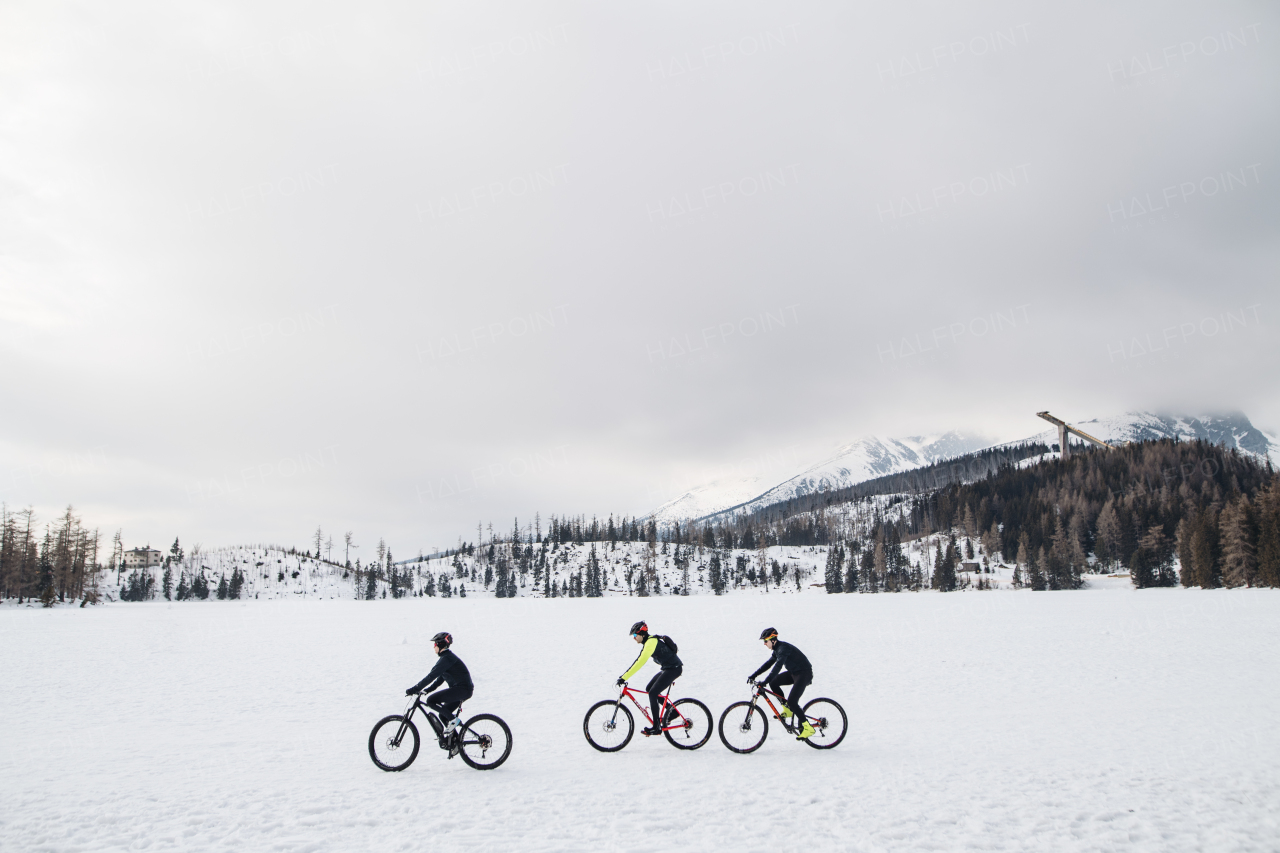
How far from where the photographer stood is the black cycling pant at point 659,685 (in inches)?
512

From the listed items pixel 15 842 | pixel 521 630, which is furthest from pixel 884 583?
pixel 15 842

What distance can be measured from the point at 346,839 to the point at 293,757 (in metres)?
6.25

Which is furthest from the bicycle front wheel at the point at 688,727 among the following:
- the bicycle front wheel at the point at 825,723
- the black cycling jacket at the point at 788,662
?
the bicycle front wheel at the point at 825,723

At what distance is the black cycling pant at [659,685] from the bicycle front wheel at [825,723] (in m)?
3.11

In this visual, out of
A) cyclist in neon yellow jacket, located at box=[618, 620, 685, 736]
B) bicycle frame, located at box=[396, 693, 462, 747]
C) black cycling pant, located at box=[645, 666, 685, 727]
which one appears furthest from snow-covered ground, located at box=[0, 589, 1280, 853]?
cyclist in neon yellow jacket, located at box=[618, 620, 685, 736]

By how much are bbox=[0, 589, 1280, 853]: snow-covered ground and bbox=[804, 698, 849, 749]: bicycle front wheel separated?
298 mm

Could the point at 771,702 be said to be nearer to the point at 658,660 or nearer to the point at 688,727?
the point at 688,727

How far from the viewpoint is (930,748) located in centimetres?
1380

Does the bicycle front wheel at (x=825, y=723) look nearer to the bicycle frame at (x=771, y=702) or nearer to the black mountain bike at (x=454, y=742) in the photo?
the bicycle frame at (x=771, y=702)

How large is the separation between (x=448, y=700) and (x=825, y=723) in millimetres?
7879

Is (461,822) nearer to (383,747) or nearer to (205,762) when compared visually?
(383,747)

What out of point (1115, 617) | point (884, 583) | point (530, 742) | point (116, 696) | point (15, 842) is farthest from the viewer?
point (884, 583)

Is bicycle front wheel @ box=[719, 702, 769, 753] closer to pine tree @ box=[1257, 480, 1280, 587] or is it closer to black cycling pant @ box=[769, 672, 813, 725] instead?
black cycling pant @ box=[769, 672, 813, 725]

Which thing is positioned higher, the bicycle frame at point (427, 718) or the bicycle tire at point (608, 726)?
the bicycle frame at point (427, 718)
